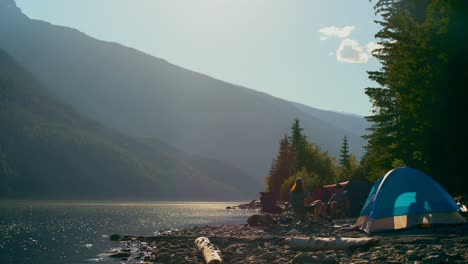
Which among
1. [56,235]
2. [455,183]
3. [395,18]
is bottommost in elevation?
[56,235]

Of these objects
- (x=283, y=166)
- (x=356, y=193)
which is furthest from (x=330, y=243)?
(x=283, y=166)

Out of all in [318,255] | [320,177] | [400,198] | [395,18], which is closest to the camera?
[318,255]

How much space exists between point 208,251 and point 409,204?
8.46m

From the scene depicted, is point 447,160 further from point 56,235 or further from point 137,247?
point 56,235

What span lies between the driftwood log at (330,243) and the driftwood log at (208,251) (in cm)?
289

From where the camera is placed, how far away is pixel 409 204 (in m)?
19.0

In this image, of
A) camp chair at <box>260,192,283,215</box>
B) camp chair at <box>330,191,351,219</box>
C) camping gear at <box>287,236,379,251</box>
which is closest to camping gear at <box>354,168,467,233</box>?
camping gear at <box>287,236,379,251</box>

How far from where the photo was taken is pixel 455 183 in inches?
910

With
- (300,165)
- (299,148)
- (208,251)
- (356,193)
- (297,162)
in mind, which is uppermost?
(299,148)

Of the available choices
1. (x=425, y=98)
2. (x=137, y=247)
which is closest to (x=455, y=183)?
(x=425, y=98)

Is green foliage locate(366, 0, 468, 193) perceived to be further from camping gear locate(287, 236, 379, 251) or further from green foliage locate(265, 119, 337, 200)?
green foliage locate(265, 119, 337, 200)

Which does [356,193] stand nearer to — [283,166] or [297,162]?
[297,162]

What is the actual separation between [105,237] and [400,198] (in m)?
23.7

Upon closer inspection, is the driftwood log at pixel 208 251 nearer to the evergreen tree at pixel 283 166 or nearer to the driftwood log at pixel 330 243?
the driftwood log at pixel 330 243
